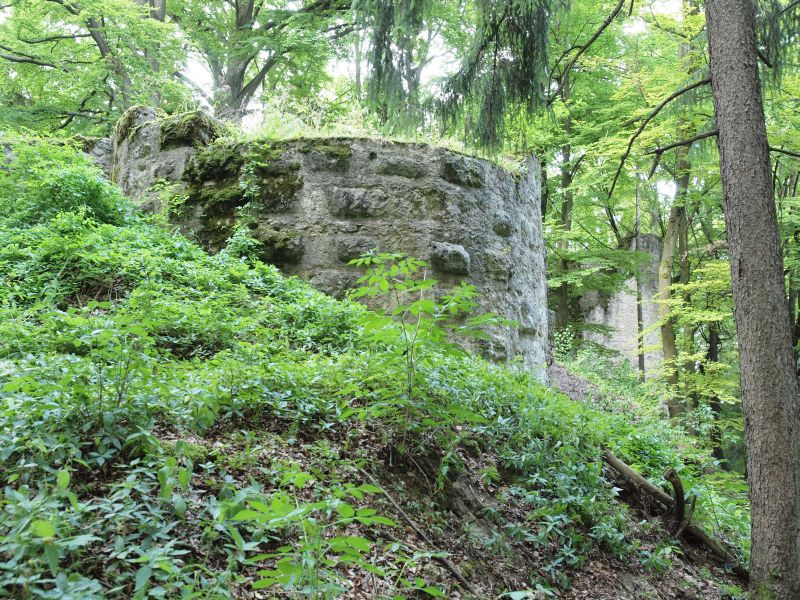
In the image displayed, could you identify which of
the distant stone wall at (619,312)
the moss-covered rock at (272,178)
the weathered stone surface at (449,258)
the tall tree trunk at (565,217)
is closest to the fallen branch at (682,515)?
the weathered stone surface at (449,258)

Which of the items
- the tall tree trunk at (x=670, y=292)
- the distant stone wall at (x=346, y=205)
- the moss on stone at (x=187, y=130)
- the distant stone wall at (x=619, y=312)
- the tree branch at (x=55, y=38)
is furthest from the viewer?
the distant stone wall at (x=619, y=312)

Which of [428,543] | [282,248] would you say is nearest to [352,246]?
[282,248]

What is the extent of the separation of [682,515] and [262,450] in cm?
340

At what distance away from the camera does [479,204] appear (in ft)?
22.5

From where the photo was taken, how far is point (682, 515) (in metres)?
4.32

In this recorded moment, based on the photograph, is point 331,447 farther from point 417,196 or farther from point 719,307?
point 719,307

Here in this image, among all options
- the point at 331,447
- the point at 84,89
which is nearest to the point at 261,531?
the point at 331,447

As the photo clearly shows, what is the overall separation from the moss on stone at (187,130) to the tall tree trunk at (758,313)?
591 cm

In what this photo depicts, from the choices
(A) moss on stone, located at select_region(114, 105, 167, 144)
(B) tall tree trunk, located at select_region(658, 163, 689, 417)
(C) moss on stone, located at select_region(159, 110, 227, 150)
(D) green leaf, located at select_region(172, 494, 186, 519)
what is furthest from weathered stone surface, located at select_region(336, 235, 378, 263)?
(B) tall tree trunk, located at select_region(658, 163, 689, 417)

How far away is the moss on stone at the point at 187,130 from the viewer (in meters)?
7.18

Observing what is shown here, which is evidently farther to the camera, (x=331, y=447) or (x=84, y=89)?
(x=84, y=89)

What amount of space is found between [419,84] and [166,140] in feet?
12.4

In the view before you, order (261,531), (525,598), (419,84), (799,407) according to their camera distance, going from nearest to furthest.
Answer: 1. (261,531)
2. (525,598)
3. (799,407)
4. (419,84)

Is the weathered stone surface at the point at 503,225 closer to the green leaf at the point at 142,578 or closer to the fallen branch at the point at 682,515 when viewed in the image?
the fallen branch at the point at 682,515
